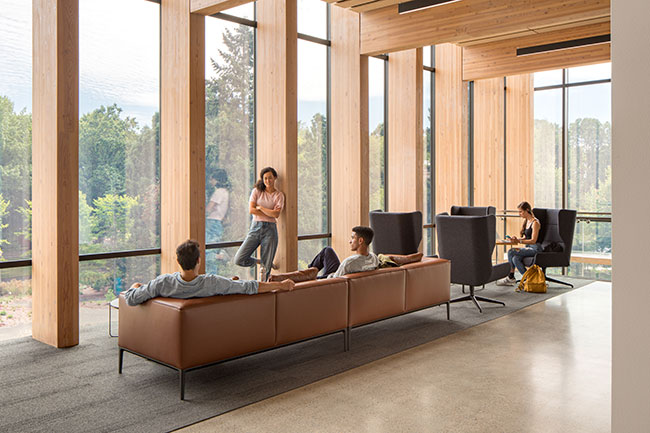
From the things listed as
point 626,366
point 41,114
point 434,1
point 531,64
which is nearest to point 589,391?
point 626,366

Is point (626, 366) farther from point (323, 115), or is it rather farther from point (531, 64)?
point (531, 64)

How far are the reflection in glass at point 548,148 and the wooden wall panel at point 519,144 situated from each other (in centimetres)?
12

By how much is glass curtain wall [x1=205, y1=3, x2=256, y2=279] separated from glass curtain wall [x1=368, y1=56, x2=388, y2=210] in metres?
2.45

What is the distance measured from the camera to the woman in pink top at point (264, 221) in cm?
662

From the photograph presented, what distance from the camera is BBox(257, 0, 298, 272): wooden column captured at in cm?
675

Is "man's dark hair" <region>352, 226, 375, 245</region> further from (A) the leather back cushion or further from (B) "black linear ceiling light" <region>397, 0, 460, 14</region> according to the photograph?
(B) "black linear ceiling light" <region>397, 0, 460, 14</region>

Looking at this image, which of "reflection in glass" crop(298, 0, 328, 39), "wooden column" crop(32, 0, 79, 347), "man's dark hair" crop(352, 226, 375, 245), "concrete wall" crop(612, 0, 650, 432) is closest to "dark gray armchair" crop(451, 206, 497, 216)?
"reflection in glass" crop(298, 0, 328, 39)

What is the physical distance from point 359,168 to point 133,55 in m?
3.43

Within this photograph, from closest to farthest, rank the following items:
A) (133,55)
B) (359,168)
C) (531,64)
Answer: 1. (133,55)
2. (359,168)
3. (531,64)

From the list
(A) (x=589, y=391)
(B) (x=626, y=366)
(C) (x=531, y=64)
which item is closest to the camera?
(B) (x=626, y=366)

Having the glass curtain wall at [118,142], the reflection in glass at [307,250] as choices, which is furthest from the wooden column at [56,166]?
the reflection in glass at [307,250]

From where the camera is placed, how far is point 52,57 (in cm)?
495

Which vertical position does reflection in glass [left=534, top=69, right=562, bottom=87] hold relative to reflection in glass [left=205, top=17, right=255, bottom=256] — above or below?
above

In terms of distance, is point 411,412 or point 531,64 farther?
point 531,64
